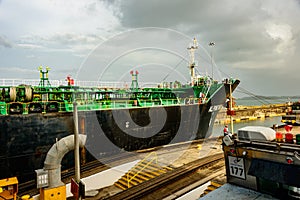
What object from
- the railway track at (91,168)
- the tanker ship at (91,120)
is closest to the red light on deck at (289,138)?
the tanker ship at (91,120)

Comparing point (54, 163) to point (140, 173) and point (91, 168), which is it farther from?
point (91, 168)

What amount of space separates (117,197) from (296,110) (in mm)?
17625

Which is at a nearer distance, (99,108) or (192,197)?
(192,197)

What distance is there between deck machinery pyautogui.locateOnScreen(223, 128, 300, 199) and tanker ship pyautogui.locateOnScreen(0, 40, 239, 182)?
5732mm

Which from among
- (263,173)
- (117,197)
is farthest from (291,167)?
(117,197)

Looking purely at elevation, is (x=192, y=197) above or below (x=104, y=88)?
below

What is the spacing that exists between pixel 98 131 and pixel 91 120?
107cm

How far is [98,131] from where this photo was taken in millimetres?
15562

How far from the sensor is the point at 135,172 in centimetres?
1257

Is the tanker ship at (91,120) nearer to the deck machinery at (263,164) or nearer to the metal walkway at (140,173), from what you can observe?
the metal walkway at (140,173)

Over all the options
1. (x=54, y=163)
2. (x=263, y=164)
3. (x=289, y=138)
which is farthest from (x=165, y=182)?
(x=289, y=138)

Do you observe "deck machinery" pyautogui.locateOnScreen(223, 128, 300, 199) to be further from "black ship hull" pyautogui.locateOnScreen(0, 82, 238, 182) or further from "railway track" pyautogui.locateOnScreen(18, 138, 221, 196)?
"railway track" pyautogui.locateOnScreen(18, 138, 221, 196)

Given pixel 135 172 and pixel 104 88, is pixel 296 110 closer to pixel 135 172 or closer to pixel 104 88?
pixel 135 172

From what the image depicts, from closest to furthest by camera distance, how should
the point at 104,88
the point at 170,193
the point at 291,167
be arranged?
the point at 291,167, the point at 170,193, the point at 104,88
